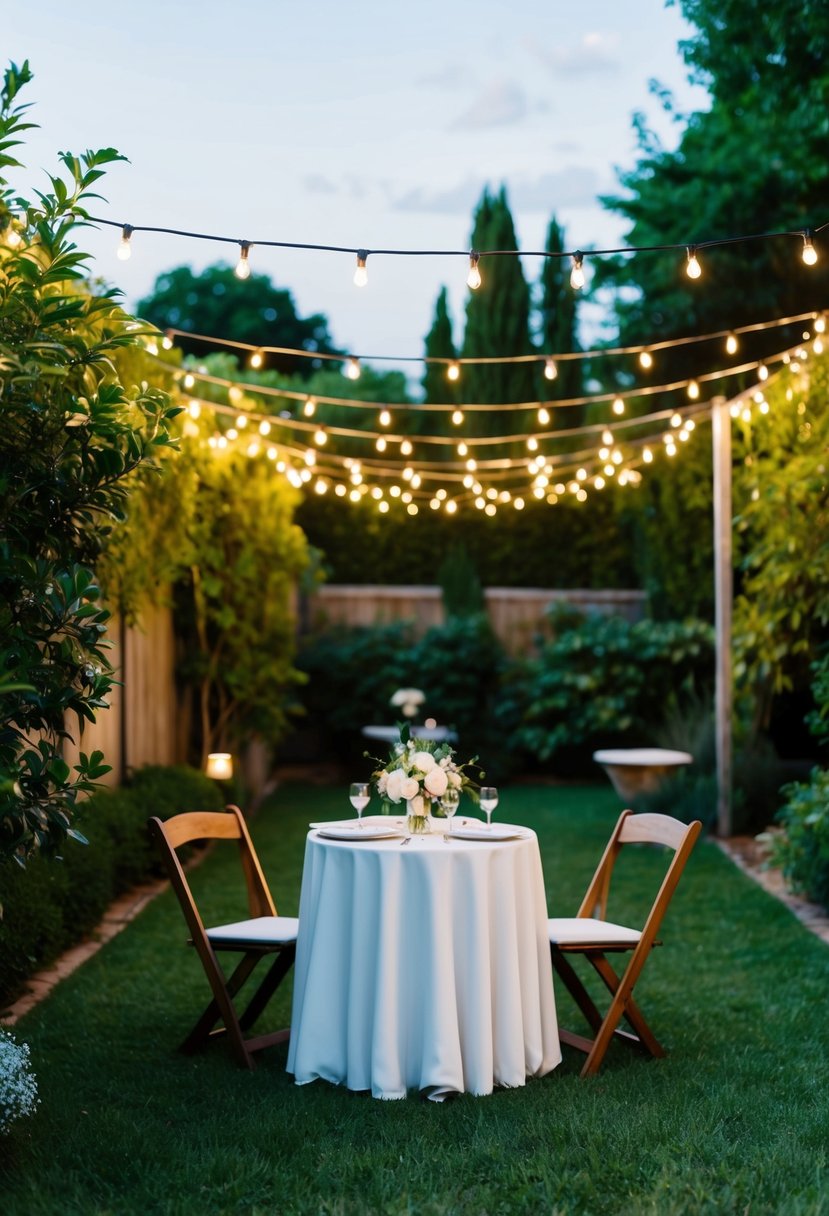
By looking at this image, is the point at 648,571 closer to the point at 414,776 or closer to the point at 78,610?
the point at 414,776

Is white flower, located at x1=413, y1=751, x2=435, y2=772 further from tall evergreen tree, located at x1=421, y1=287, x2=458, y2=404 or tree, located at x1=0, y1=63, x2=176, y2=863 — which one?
tall evergreen tree, located at x1=421, y1=287, x2=458, y2=404

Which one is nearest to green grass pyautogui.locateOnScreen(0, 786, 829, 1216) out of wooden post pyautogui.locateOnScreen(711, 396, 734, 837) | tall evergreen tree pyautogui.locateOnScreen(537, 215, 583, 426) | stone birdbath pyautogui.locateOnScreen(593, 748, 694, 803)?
wooden post pyautogui.locateOnScreen(711, 396, 734, 837)

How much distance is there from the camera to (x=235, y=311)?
86.0 ft

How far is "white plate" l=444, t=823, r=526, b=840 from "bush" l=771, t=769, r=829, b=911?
253 centimetres

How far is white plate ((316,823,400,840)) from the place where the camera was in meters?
4.43

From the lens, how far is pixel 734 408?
9000mm

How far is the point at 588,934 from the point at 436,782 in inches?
31.1

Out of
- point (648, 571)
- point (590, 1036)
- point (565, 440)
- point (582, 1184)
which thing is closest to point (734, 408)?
point (648, 571)

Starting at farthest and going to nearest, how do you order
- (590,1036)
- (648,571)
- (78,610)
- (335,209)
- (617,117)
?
(335,209) < (617,117) < (648,571) < (590,1036) < (78,610)

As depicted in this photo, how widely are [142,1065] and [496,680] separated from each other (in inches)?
351

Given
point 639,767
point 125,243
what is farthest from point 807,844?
point 125,243

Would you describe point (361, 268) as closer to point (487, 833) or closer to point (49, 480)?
point (49, 480)

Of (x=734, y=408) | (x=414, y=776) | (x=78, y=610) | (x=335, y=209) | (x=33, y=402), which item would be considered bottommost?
(x=414, y=776)

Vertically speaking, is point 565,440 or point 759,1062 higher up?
point 565,440
